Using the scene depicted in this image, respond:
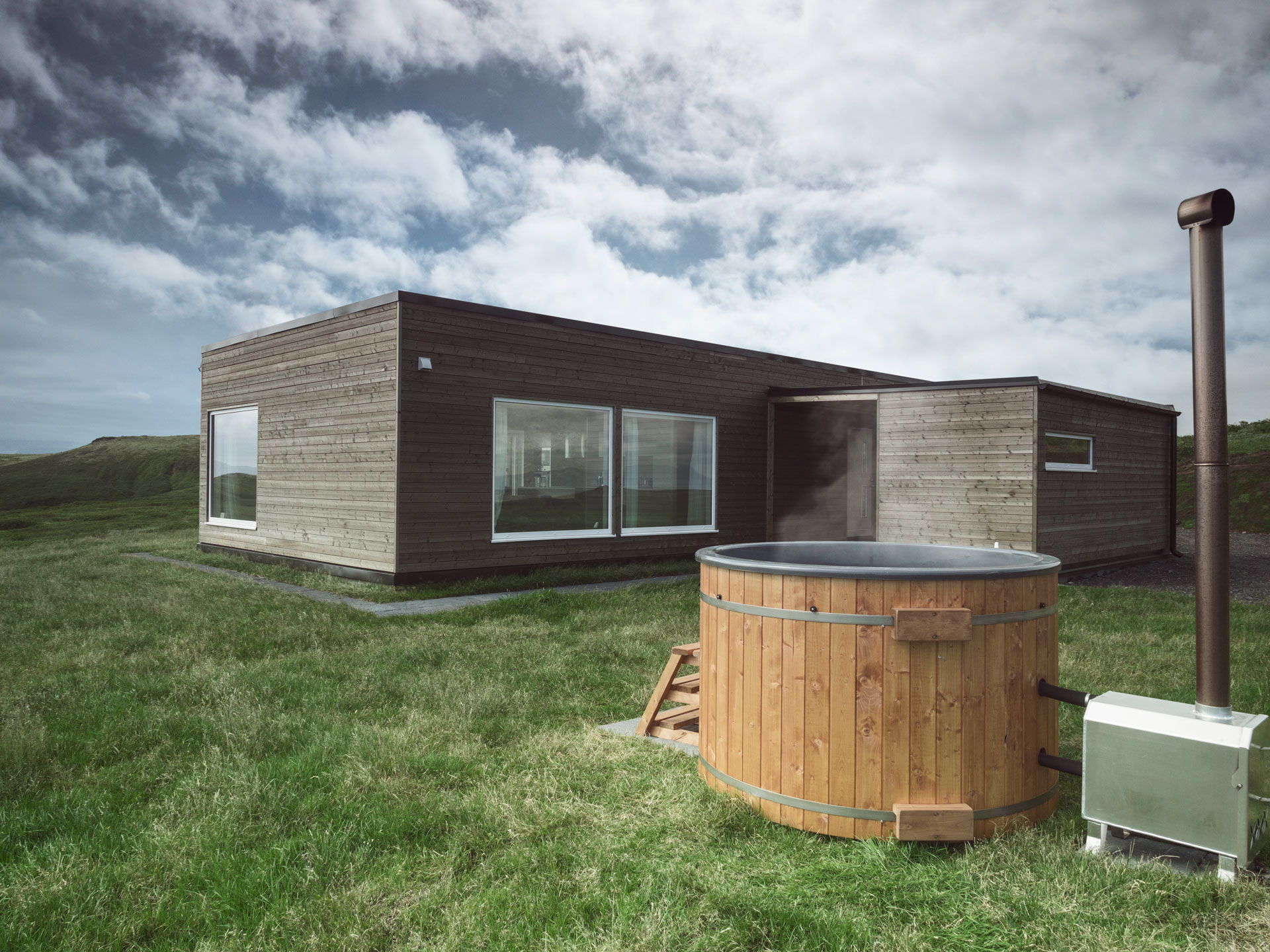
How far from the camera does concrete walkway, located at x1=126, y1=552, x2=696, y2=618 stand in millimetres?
8266

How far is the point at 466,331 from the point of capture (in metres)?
10.1

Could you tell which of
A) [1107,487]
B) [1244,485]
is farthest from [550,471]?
[1244,485]

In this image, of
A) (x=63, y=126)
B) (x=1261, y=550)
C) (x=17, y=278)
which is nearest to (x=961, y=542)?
(x=1261, y=550)

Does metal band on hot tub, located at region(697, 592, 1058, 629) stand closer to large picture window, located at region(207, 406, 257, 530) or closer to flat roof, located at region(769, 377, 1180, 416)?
flat roof, located at region(769, 377, 1180, 416)

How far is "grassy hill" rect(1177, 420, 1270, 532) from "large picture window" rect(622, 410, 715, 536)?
49.7ft

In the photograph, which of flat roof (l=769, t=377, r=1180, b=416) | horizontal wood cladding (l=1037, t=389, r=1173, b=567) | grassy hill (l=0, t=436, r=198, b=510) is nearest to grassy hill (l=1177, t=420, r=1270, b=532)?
horizontal wood cladding (l=1037, t=389, r=1173, b=567)

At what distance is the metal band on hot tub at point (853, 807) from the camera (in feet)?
9.52

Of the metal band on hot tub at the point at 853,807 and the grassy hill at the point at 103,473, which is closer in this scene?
the metal band on hot tub at the point at 853,807

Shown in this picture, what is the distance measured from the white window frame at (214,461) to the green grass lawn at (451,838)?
23.8 feet

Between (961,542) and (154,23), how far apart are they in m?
21.8

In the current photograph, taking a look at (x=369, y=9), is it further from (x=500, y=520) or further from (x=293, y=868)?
(x=293, y=868)

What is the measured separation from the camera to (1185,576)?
12.1 m

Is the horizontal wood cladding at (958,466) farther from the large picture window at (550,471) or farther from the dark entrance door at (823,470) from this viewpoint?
the large picture window at (550,471)

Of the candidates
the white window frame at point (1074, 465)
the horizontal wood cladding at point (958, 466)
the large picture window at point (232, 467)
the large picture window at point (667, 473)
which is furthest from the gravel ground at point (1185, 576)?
the large picture window at point (232, 467)
